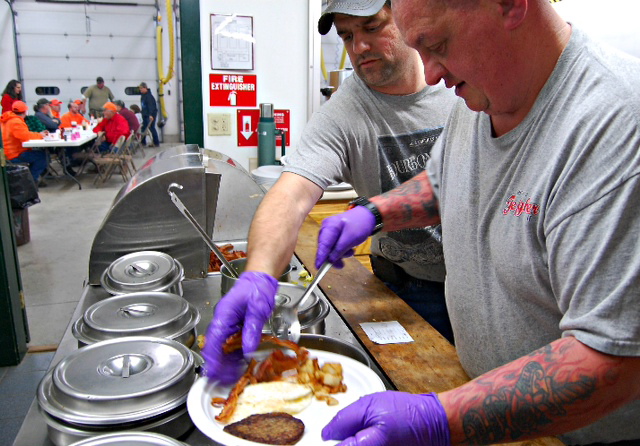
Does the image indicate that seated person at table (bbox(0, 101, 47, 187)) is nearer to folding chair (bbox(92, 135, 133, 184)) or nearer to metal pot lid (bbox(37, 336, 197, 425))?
folding chair (bbox(92, 135, 133, 184))

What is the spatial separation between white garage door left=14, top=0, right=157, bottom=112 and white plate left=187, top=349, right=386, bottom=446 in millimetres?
16010

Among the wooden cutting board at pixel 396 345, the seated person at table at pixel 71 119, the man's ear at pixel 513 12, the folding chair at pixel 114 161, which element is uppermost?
the man's ear at pixel 513 12

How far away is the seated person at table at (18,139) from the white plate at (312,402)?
27.5 feet

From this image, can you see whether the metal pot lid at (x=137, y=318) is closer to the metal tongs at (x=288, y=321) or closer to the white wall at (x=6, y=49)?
the metal tongs at (x=288, y=321)

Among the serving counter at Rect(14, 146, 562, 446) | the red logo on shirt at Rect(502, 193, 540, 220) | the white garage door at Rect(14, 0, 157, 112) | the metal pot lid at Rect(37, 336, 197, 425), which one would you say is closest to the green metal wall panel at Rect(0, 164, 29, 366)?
the serving counter at Rect(14, 146, 562, 446)

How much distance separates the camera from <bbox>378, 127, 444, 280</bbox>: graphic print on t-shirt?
1.95 meters

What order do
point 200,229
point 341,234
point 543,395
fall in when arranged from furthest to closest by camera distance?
1. point 200,229
2. point 341,234
3. point 543,395

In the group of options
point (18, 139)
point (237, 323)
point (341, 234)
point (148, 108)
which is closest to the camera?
point (237, 323)

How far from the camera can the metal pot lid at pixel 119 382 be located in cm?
102

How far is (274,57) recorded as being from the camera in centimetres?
375

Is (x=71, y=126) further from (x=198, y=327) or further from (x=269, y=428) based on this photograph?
(x=269, y=428)

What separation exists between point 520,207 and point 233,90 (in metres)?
3.00

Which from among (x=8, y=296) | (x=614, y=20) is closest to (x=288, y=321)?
(x=614, y=20)

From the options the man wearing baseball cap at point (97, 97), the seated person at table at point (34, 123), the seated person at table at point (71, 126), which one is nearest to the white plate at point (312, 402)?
the seated person at table at point (34, 123)
